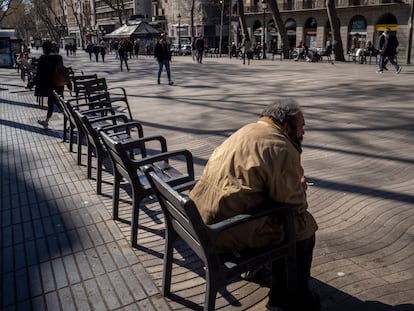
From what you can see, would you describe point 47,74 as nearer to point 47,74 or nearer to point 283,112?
point 47,74

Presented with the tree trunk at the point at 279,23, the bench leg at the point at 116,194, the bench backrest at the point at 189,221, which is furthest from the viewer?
the tree trunk at the point at 279,23

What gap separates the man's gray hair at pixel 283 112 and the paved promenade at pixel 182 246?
1.28 m

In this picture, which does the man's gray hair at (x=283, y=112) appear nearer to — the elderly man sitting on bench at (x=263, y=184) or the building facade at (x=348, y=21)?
the elderly man sitting on bench at (x=263, y=184)

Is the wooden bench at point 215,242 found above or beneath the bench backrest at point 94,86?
beneath

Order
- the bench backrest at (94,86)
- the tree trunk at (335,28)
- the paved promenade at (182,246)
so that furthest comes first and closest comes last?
the tree trunk at (335,28) < the bench backrest at (94,86) < the paved promenade at (182,246)

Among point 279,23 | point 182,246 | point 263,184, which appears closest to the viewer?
point 263,184

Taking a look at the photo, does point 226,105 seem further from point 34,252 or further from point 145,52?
point 145,52

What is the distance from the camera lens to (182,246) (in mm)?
3799

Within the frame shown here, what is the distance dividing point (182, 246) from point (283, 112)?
179 cm

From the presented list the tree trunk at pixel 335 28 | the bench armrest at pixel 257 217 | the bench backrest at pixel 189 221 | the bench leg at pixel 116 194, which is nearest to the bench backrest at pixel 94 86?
the bench leg at pixel 116 194

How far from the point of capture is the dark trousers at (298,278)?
269cm

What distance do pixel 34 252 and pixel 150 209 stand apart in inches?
49.9

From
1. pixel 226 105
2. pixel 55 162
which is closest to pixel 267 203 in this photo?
pixel 55 162

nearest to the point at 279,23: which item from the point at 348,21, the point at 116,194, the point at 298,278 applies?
the point at 348,21
